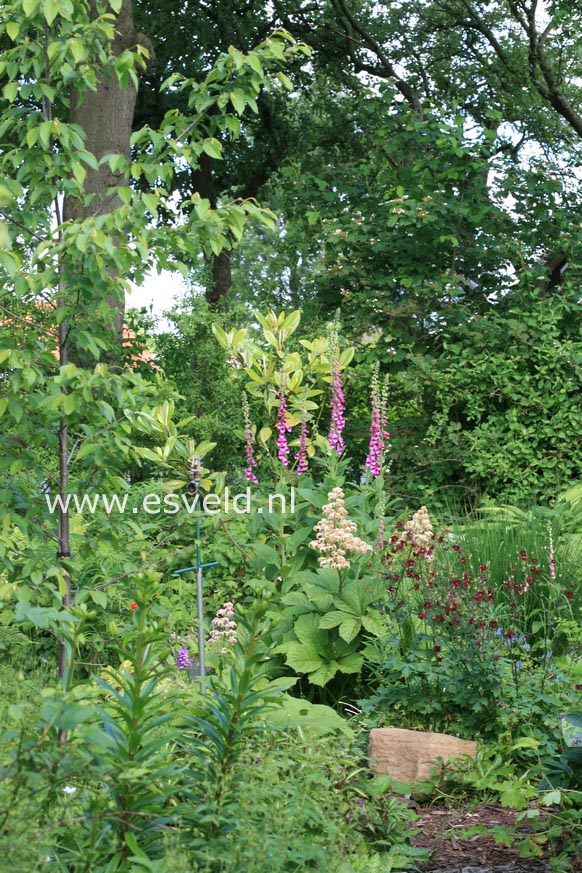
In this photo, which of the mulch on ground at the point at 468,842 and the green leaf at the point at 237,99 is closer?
the mulch on ground at the point at 468,842

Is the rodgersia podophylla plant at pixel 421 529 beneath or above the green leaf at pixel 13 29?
beneath

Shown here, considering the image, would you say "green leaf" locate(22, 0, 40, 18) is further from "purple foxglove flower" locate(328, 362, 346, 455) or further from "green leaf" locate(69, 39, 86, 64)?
"purple foxglove flower" locate(328, 362, 346, 455)

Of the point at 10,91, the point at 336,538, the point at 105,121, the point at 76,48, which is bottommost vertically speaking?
the point at 336,538

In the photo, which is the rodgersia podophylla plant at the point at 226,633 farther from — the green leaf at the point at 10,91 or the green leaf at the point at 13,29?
the green leaf at the point at 13,29

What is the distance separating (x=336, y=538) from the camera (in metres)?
4.66

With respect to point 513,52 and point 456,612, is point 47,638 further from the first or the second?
point 513,52

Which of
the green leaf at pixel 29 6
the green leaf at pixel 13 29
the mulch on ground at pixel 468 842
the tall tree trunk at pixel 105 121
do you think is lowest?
the mulch on ground at pixel 468 842

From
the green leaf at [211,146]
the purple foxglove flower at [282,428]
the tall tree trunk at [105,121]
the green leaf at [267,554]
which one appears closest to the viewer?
the green leaf at [211,146]

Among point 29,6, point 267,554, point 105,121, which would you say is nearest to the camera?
point 29,6

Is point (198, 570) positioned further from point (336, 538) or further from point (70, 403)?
point (70, 403)

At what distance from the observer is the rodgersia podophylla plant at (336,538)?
4672mm

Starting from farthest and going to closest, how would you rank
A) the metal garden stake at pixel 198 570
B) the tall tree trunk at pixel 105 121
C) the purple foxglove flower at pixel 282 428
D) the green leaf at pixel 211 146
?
the tall tree trunk at pixel 105 121 → the purple foxglove flower at pixel 282 428 → the metal garden stake at pixel 198 570 → the green leaf at pixel 211 146

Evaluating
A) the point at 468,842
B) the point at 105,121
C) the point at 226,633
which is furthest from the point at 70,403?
the point at 105,121

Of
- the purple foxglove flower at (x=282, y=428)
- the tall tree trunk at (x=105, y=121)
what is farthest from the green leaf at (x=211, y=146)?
the tall tree trunk at (x=105, y=121)
